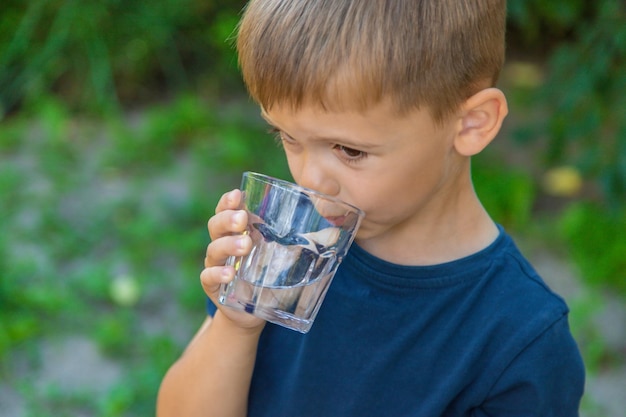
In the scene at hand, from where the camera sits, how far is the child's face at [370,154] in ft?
4.42

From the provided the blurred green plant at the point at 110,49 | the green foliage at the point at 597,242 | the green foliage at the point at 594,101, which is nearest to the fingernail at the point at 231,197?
→ the green foliage at the point at 594,101

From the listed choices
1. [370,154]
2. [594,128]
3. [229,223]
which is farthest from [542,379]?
[594,128]

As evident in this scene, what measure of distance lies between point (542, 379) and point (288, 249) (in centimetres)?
47

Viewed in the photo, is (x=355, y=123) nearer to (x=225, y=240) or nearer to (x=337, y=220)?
(x=337, y=220)

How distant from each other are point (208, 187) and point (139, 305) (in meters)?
0.77

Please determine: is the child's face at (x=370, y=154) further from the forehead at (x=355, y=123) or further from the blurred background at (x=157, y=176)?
the blurred background at (x=157, y=176)

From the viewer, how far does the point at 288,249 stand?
1.36m

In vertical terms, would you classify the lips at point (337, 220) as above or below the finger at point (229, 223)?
above

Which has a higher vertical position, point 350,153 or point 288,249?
point 350,153

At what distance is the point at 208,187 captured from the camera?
3.90 metres

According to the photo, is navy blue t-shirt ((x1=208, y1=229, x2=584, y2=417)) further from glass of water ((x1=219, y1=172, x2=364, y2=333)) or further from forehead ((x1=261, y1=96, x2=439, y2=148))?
forehead ((x1=261, y1=96, x2=439, y2=148))

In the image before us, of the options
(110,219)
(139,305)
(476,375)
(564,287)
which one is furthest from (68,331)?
(476,375)

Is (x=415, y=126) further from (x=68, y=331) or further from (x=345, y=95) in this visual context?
(x=68, y=331)

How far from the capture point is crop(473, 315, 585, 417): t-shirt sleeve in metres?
1.43
